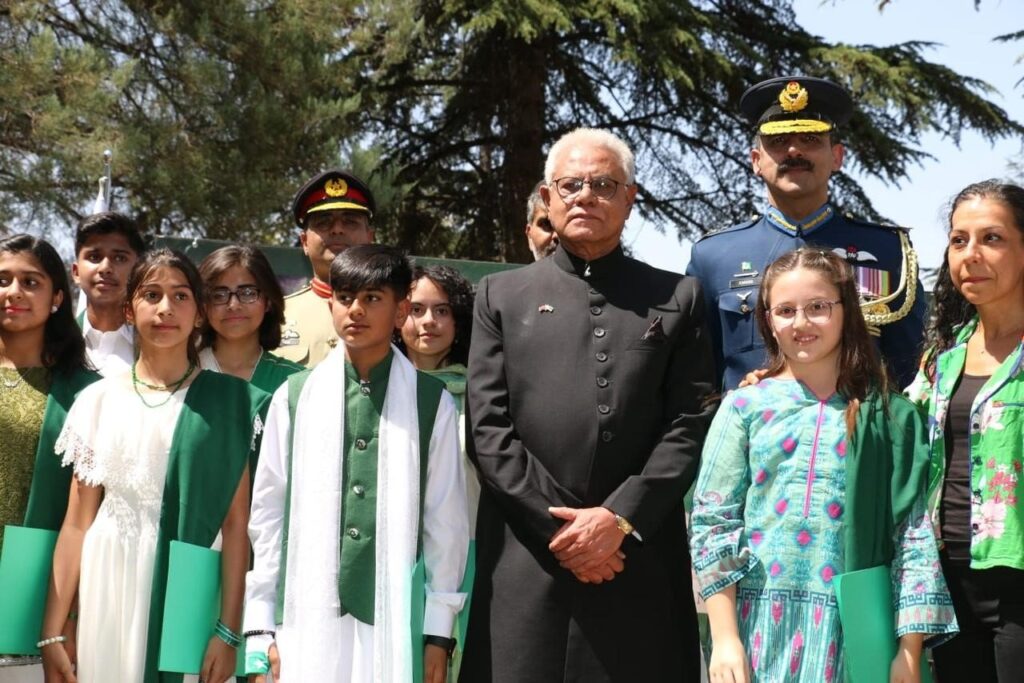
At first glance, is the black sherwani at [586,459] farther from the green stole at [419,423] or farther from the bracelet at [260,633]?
the bracelet at [260,633]

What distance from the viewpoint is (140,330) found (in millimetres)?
3680

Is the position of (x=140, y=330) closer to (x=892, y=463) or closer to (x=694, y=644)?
(x=694, y=644)

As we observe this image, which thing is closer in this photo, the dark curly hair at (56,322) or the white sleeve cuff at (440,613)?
the white sleeve cuff at (440,613)

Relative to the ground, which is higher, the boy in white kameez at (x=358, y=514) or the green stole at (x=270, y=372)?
the green stole at (x=270, y=372)

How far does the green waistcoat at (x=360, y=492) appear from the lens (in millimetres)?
3234

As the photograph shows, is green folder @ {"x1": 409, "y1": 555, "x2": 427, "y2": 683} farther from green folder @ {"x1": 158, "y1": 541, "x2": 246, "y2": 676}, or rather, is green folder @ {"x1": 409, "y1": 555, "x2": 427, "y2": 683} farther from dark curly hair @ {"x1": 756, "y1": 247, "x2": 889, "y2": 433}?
dark curly hair @ {"x1": 756, "y1": 247, "x2": 889, "y2": 433}

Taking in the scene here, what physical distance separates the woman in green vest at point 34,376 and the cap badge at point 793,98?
246 cm

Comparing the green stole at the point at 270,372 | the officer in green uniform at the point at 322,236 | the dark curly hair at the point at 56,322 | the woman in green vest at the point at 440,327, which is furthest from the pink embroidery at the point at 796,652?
the officer in green uniform at the point at 322,236

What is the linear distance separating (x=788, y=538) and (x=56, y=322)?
2.38 meters

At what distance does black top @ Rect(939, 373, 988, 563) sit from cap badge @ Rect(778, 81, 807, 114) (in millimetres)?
1343

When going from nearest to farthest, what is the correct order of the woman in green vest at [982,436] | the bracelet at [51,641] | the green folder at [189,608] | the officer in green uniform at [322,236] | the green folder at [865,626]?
the green folder at [865,626], the woman in green vest at [982,436], the green folder at [189,608], the bracelet at [51,641], the officer in green uniform at [322,236]

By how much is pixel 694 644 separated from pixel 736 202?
8.52m

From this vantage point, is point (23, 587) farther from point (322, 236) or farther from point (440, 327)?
point (322, 236)

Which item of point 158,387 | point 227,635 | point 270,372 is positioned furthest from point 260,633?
point 270,372
